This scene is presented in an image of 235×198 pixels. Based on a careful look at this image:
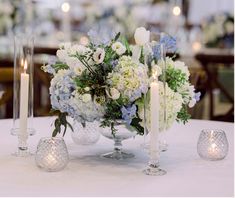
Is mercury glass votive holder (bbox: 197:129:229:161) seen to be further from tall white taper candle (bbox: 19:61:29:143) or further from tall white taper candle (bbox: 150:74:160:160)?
tall white taper candle (bbox: 19:61:29:143)

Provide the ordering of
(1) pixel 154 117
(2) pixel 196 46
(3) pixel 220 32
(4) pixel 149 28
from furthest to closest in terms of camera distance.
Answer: (2) pixel 196 46 → (3) pixel 220 32 → (4) pixel 149 28 → (1) pixel 154 117

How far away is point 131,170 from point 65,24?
3716 millimetres

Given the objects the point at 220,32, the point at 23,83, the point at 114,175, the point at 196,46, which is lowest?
the point at 114,175

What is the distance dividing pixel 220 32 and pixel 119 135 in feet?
14.3

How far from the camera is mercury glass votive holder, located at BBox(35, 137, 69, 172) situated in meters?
1.22

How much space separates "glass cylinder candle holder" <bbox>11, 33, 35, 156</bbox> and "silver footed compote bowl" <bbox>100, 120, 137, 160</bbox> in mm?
199

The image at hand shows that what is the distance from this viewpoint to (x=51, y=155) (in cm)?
122

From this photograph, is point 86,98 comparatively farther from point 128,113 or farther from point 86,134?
point 86,134

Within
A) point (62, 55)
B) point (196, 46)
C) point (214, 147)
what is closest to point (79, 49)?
point (62, 55)

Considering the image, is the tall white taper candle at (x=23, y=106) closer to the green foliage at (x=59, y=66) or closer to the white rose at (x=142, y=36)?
the green foliage at (x=59, y=66)

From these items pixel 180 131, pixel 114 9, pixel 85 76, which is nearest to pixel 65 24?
pixel 114 9

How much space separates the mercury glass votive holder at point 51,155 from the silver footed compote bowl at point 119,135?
0.51ft

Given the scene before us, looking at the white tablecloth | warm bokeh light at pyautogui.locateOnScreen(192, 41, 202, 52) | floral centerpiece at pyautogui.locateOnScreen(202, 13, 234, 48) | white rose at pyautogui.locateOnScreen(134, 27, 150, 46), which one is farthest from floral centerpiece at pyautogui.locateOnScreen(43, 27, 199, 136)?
warm bokeh light at pyautogui.locateOnScreen(192, 41, 202, 52)

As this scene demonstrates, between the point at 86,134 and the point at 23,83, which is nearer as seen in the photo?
the point at 23,83
